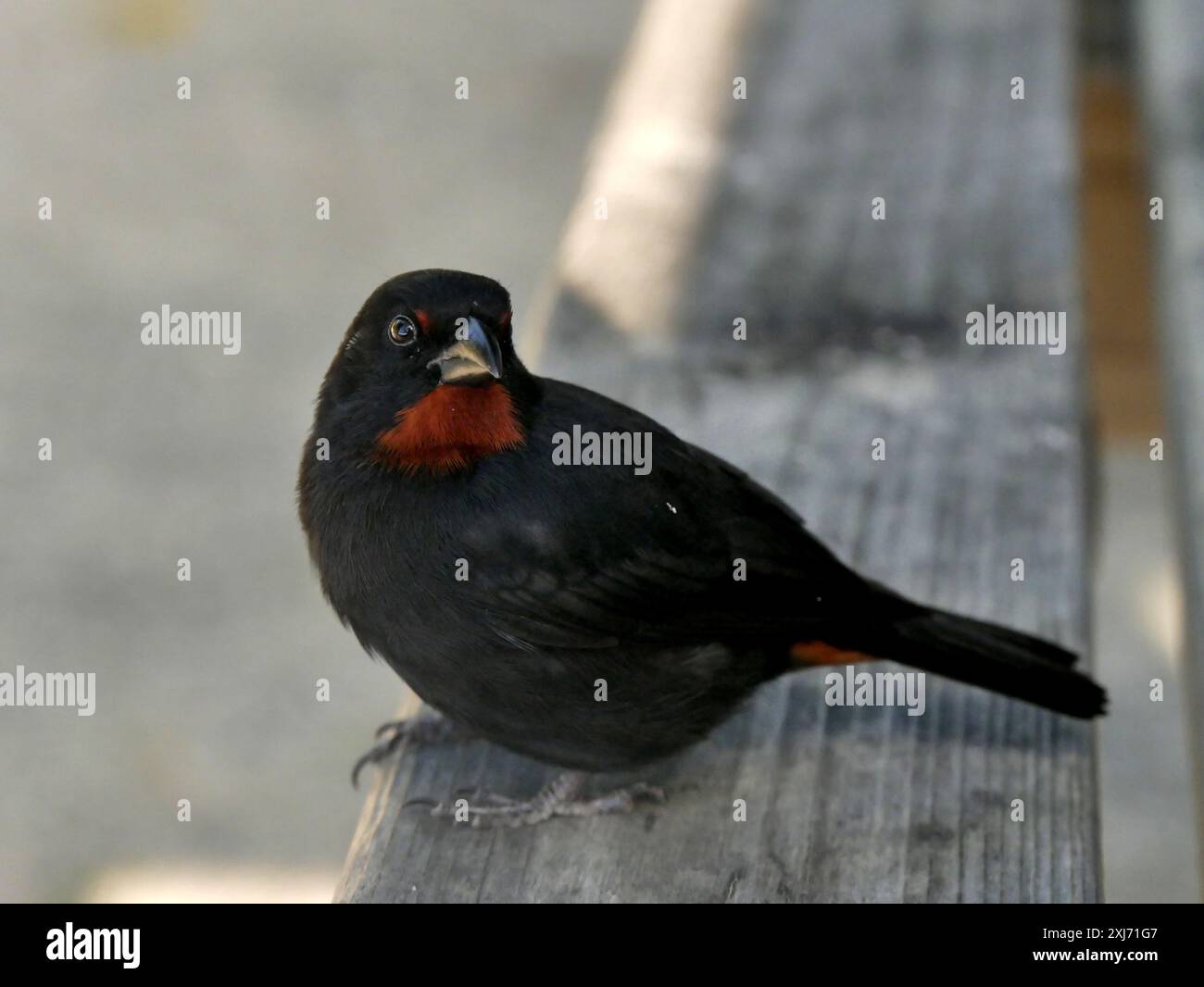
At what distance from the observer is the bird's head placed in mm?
2629

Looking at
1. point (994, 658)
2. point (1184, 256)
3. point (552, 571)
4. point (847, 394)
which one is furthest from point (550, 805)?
point (1184, 256)

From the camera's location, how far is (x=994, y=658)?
264cm

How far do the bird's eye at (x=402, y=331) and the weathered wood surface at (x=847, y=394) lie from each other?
0.63m

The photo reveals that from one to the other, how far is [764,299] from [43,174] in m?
7.81

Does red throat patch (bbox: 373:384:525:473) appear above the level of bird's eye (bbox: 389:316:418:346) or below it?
below

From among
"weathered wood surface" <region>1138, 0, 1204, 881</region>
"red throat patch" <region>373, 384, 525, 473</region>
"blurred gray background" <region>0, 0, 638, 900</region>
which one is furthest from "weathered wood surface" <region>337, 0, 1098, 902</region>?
"blurred gray background" <region>0, 0, 638, 900</region>

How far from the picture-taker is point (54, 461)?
26.5 ft

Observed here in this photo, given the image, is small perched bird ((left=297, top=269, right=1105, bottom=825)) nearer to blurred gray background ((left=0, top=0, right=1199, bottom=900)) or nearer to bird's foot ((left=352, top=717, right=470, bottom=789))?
bird's foot ((left=352, top=717, right=470, bottom=789))

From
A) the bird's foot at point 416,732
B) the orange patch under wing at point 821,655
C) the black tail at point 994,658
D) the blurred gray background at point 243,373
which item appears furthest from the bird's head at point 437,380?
the blurred gray background at point 243,373

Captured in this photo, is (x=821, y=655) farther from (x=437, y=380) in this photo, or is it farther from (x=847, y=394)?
(x=437, y=380)

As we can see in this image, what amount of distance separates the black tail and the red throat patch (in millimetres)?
673

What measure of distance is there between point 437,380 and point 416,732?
579 mm

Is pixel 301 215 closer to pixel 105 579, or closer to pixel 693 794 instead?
pixel 105 579
